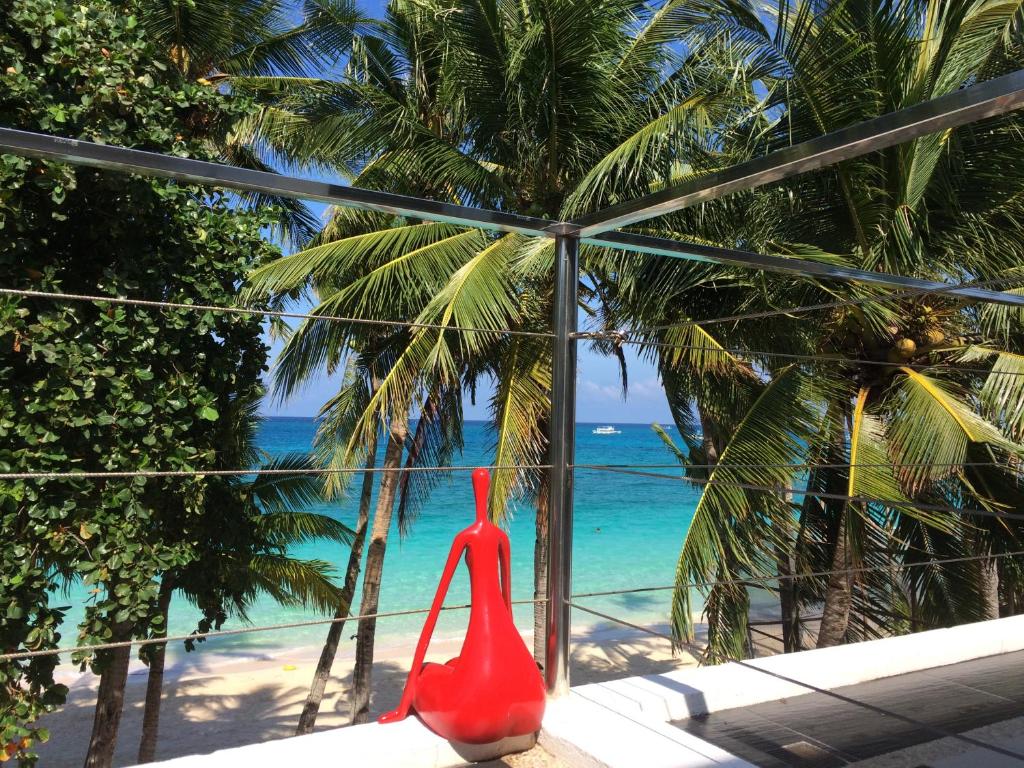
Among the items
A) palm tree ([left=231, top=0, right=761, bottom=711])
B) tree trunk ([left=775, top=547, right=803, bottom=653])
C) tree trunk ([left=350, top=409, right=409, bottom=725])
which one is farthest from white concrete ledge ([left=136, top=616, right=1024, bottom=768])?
tree trunk ([left=350, top=409, right=409, bottom=725])

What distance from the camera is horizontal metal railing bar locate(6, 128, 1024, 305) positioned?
1.39 metres

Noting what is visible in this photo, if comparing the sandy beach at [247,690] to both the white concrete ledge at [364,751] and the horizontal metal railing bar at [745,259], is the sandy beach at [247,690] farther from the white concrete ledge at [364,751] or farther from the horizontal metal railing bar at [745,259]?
the horizontal metal railing bar at [745,259]

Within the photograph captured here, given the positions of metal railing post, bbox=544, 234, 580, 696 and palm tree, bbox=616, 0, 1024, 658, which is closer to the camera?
metal railing post, bbox=544, 234, 580, 696

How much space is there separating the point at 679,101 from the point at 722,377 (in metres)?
2.14

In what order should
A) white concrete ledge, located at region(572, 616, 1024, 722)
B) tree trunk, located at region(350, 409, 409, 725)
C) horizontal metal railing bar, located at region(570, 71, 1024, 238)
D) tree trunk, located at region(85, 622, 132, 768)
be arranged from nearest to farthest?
horizontal metal railing bar, located at region(570, 71, 1024, 238), white concrete ledge, located at region(572, 616, 1024, 722), tree trunk, located at region(85, 622, 132, 768), tree trunk, located at region(350, 409, 409, 725)

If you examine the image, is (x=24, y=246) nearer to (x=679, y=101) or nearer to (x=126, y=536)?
(x=126, y=536)

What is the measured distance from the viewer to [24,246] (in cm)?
315

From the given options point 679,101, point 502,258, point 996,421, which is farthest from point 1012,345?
point 502,258

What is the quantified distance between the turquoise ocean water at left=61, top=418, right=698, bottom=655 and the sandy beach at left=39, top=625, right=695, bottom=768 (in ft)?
3.23

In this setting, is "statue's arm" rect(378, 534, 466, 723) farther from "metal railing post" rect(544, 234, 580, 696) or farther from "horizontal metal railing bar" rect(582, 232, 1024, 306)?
"horizontal metal railing bar" rect(582, 232, 1024, 306)

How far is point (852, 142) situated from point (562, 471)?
101 cm

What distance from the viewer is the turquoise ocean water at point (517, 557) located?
15898 millimetres

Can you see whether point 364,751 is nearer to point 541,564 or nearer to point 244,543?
point 244,543

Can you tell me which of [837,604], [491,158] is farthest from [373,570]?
[837,604]
